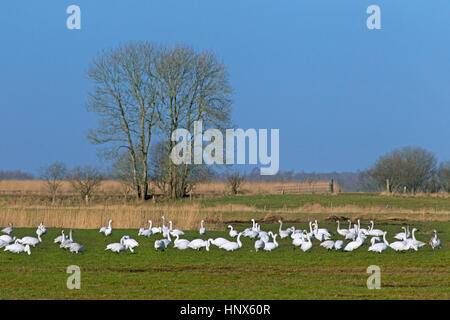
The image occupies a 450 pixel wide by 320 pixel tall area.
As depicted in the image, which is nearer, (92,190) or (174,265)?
(174,265)

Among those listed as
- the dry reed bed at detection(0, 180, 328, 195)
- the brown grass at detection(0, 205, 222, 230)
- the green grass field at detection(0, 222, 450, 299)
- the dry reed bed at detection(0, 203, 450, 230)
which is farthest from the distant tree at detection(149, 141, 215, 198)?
the green grass field at detection(0, 222, 450, 299)

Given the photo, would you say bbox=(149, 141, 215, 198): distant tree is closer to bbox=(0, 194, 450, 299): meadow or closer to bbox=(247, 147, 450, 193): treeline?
bbox=(247, 147, 450, 193): treeline

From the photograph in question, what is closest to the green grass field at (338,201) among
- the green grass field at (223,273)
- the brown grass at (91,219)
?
the brown grass at (91,219)

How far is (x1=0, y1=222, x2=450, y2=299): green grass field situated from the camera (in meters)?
15.6

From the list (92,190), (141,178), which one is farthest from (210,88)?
(92,190)

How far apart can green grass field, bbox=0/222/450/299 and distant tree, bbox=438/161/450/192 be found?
53.4 meters

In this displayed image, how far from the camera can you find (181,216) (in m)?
38.3

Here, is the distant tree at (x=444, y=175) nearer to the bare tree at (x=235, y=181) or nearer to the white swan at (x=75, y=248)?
the bare tree at (x=235, y=181)

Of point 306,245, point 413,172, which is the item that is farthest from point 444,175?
point 306,245

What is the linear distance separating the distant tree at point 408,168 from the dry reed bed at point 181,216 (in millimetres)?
28993

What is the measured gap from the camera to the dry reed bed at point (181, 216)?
36375mm
